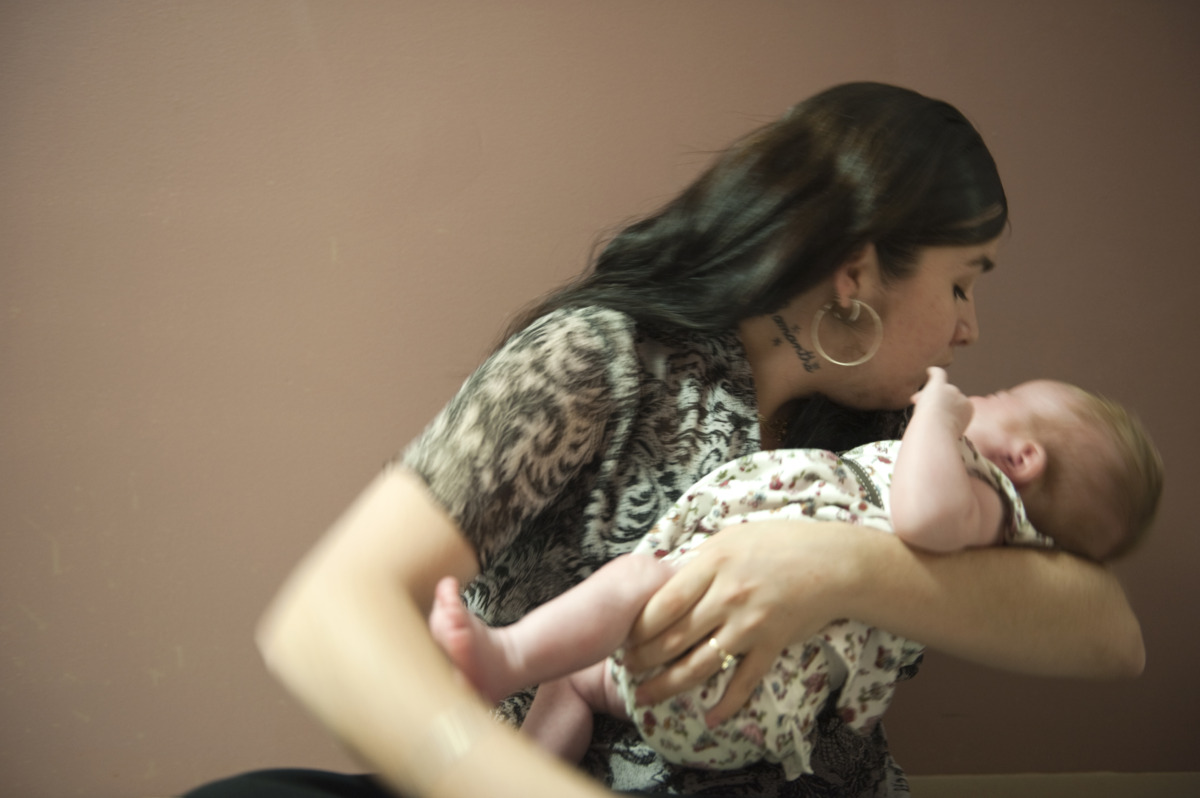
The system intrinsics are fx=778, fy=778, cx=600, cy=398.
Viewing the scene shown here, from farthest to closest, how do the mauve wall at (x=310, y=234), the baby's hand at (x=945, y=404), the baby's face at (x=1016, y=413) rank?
the mauve wall at (x=310, y=234)
the baby's face at (x=1016, y=413)
the baby's hand at (x=945, y=404)

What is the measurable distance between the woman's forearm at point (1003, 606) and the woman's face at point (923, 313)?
0.95 ft

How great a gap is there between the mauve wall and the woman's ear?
455 millimetres

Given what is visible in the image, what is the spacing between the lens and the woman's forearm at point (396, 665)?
2.18 ft

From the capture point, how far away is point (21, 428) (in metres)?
1.32

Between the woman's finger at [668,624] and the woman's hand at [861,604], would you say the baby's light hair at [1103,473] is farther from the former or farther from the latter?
the woman's finger at [668,624]

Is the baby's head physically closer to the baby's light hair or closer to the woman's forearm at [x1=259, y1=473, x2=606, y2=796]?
the baby's light hair

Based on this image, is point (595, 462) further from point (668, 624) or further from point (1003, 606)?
point (1003, 606)

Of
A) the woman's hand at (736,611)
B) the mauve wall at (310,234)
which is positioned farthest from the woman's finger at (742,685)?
the mauve wall at (310,234)

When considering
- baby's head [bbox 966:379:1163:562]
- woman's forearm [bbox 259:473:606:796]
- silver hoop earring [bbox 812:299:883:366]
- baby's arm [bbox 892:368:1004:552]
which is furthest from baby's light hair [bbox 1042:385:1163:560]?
woman's forearm [bbox 259:473:606:796]

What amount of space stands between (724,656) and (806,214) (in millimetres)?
596

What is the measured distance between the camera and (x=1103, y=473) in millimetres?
1004

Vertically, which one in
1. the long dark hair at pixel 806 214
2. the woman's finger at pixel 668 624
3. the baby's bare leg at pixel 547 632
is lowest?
the woman's finger at pixel 668 624

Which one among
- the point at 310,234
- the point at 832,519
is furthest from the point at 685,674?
the point at 310,234

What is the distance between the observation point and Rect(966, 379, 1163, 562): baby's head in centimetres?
101
